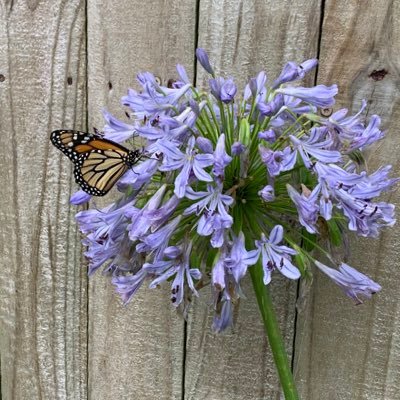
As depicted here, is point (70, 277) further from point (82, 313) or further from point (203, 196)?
point (203, 196)

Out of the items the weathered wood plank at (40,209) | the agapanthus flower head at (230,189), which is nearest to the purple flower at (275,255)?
the agapanthus flower head at (230,189)

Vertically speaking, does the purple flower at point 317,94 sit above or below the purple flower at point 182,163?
above

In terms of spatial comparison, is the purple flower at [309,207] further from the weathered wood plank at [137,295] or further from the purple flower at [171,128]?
the weathered wood plank at [137,295]

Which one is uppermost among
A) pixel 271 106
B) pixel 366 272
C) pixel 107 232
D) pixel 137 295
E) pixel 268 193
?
pixel 271 106

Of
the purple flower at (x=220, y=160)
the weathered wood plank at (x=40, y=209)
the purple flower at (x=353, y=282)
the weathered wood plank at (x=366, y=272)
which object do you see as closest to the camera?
the purple flower at (x=220, y=160)

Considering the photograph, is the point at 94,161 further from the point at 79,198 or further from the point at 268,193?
the point at 268,193

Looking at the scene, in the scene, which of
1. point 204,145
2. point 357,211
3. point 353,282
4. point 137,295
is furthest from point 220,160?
point 137,295

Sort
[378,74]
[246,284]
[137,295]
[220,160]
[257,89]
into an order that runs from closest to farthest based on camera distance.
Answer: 1. [220,160]
2. [257,89]
3. [378,74]
4. [246,284]
5. [137,295]

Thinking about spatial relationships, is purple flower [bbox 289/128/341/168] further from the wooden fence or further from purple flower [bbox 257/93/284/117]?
the wooden fence
